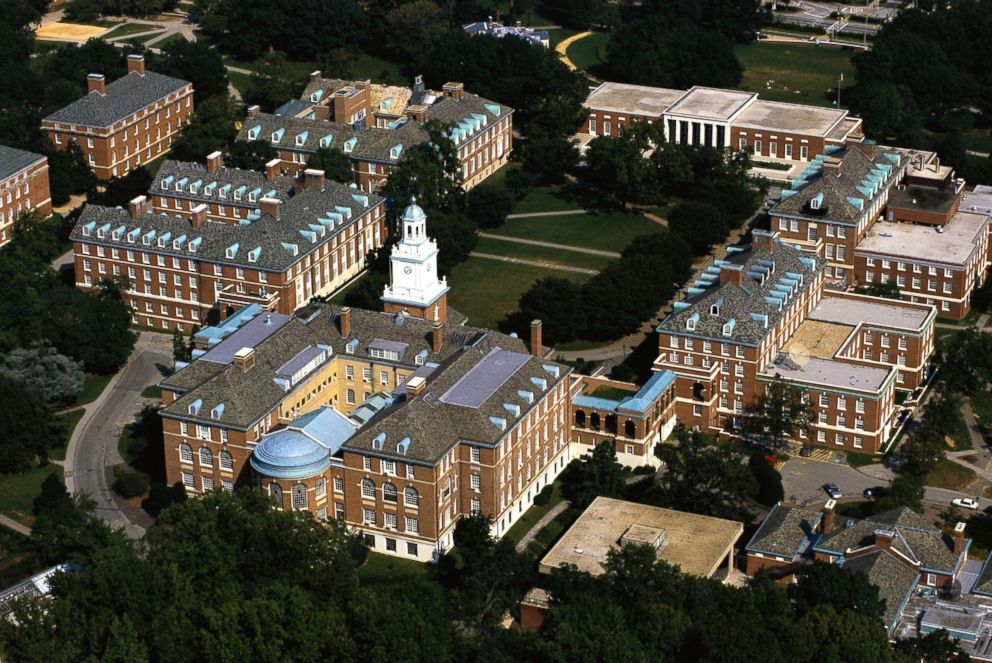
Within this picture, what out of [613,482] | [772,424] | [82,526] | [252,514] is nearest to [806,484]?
[772,424]

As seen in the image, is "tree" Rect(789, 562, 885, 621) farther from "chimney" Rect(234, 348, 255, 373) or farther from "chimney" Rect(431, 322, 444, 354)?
"chimney" Rect(234, 348, 255, 373)

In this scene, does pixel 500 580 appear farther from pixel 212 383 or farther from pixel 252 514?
pixel 212 383

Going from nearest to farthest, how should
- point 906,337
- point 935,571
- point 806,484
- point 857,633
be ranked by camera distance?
point 857,633
point 935,571
point 806,484
point 906,337

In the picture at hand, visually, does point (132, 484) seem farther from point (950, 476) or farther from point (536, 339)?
point (950, 476)

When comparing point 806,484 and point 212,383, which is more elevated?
point 212,383

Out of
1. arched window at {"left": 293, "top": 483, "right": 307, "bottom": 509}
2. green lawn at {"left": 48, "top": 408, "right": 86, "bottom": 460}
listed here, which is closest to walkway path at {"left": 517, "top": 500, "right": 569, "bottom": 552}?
arched window at {"left": 293, "top": 483, "right": 307, "bottom": 509}

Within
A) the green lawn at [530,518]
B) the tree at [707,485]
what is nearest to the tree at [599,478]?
the green lawn at [530,518]
